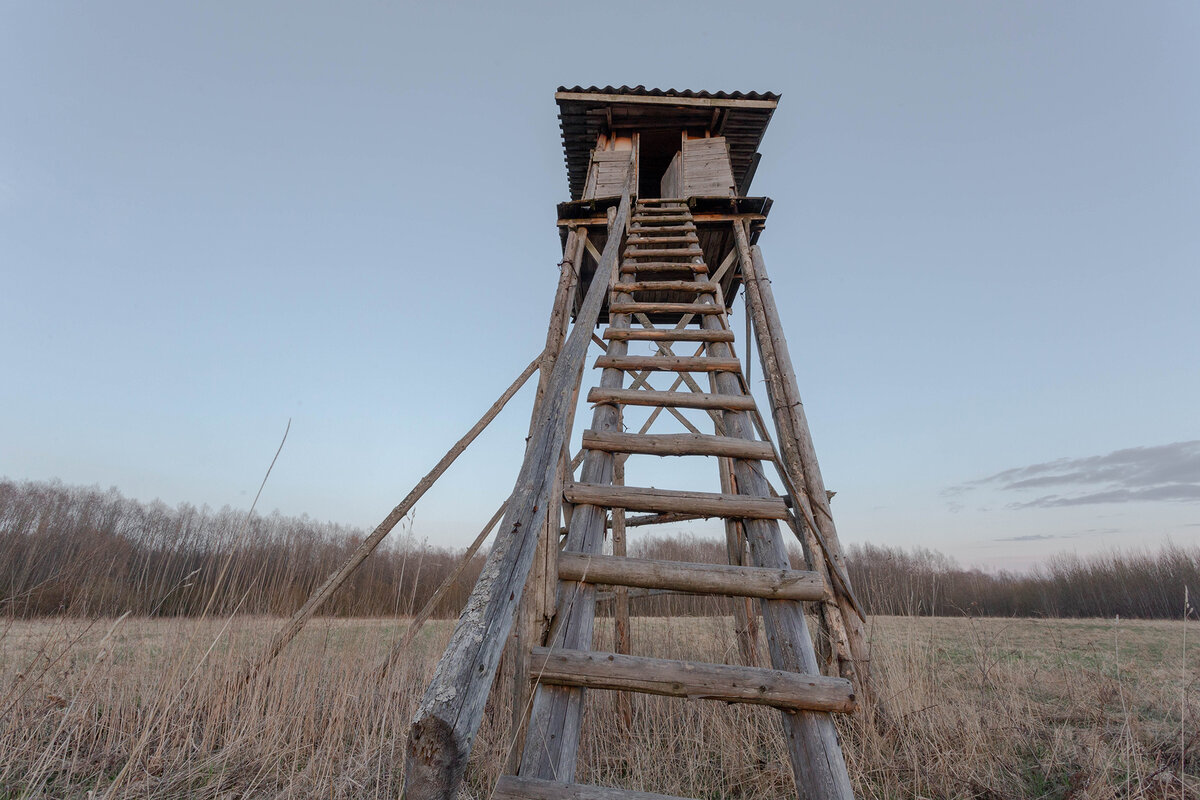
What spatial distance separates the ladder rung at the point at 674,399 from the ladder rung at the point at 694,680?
1.65 metres

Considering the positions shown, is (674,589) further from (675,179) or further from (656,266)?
(675,179)

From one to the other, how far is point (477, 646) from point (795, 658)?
177cm

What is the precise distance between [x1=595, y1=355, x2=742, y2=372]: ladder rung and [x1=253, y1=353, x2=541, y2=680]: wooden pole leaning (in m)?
1.45

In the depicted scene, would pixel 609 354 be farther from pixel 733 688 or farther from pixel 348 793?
pixel 348 793

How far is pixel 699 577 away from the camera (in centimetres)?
233

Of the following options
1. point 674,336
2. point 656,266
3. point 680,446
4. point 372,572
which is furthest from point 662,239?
point 372,572

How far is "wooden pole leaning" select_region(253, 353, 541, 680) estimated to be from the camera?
3.59 metres

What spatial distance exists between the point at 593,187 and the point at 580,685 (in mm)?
6098

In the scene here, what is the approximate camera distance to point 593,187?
21.3ft

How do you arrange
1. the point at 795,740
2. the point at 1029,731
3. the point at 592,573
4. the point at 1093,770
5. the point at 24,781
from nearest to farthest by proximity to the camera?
the point at 795,740
the point at 592,573
the point at 24,781
the point at 1093,770
the point at 1029,731

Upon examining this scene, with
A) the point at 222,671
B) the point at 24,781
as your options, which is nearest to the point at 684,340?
the point at 222,671

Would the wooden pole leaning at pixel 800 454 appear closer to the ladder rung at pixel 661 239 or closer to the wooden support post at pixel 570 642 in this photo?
the ladder rung at pixel 661 239

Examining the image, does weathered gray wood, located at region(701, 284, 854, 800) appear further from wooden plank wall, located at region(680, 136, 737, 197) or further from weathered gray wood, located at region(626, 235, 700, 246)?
wooden plank wall, located at region(680, 136, 737, 197)

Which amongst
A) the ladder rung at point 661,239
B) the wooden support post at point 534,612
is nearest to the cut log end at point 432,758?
the wooden support post at point 534,612
